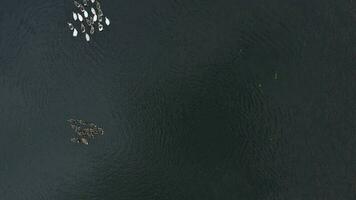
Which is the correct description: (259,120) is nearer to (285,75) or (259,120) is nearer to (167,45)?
(285,75)

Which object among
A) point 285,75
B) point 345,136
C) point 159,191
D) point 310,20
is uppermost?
point 310,20

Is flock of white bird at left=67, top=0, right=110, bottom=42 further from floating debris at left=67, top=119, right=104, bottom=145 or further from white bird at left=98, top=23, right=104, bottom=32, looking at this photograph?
floating debris at left=67, top=119, right=104, bottom=145

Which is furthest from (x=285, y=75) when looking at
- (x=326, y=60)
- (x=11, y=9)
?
(x=11, y=9)

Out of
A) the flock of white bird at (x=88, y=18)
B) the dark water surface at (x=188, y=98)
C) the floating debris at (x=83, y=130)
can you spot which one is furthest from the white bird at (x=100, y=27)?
the floating debris at (x=83, y=130)

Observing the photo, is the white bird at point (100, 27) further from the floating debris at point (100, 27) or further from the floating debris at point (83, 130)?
the floating debris at point (83, 130)

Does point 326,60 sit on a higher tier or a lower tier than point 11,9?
lower

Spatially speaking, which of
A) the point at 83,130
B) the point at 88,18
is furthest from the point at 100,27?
the point at 83,130
